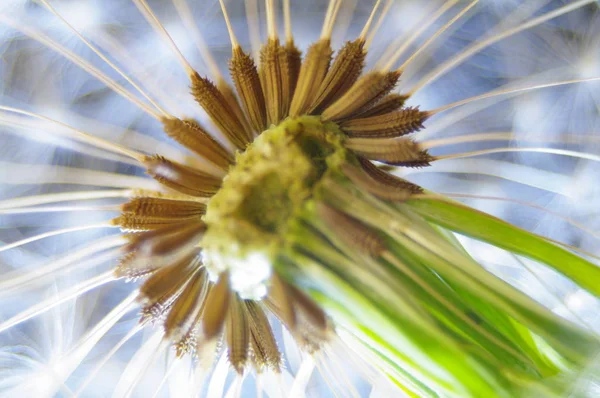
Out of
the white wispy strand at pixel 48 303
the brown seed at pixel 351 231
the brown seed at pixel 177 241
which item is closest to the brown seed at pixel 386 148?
the brown seed at pixel 351 231

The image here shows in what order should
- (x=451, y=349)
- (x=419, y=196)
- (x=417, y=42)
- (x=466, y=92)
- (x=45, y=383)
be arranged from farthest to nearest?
1. (x=466, y=92)
2. (x=417, y=42)
3. (x=45, y=383)
4. (x=419, y=196)
5. (x=451, y=349)

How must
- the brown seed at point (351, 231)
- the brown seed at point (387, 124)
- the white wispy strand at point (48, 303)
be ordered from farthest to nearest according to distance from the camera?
the white wispy strand at point (48, 303) → the brown seed at point (387, 124) → the brown seed at point (351, 231)

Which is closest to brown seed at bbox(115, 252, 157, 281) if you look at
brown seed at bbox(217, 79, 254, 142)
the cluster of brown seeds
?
the cluster of brown seeds

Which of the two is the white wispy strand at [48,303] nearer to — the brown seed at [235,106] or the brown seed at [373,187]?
the brown seed at [235,106]

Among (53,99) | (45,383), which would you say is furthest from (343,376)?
(53,99)

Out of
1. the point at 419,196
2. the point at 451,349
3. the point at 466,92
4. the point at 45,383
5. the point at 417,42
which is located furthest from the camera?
the point at 466,92

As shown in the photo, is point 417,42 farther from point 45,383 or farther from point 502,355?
point 45,383
